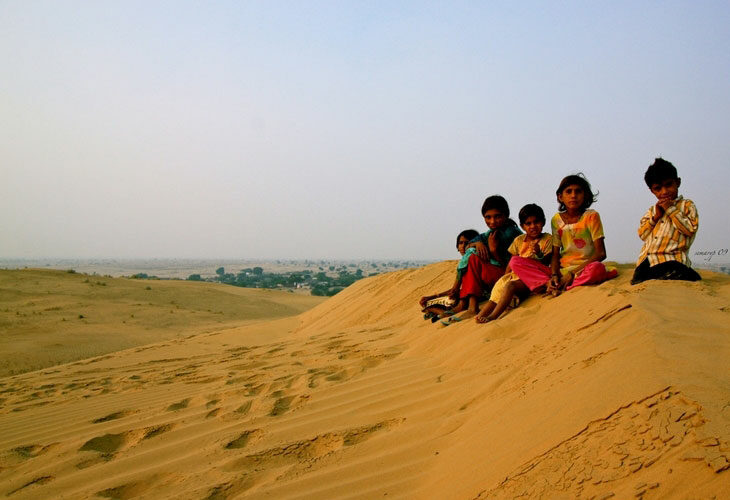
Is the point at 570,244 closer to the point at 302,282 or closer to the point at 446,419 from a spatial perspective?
the point at 446,419

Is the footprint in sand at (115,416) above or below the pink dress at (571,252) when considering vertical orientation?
below

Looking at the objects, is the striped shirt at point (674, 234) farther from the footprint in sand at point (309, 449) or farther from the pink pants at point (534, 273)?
the footprint in sand at point (309, 449)

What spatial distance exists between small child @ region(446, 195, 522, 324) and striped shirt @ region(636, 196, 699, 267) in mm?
1250

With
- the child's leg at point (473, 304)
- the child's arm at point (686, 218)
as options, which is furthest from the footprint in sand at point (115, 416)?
the child's arm at point (686, 218)

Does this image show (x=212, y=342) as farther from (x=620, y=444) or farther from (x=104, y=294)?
(x=104, y=294)

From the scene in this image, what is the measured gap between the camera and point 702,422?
53.0 inches

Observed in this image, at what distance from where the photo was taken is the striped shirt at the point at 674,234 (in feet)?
12.0

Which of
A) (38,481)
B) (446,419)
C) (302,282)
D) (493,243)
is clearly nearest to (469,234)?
(493,243)

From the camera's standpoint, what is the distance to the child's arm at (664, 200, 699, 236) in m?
3.63

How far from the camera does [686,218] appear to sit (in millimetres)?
3672

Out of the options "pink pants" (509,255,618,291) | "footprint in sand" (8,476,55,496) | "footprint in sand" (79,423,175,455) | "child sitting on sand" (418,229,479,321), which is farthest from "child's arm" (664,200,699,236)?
"footprint in sand" (8,476,55,496)

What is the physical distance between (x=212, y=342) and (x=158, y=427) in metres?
4.99

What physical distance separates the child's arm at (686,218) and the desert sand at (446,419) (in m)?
0.47

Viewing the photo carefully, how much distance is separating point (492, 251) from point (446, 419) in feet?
Result: 8.62
